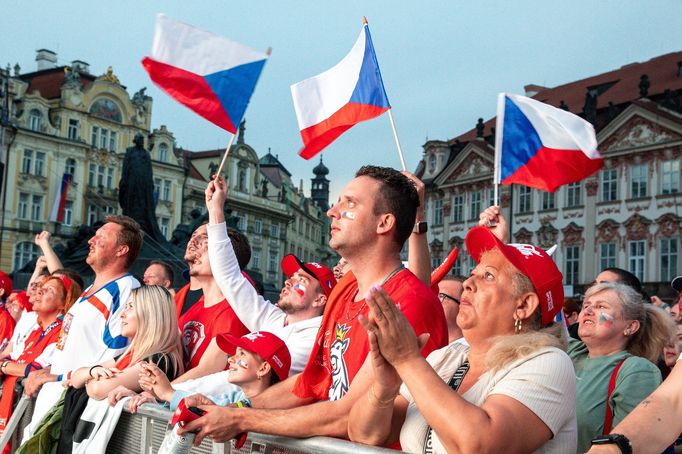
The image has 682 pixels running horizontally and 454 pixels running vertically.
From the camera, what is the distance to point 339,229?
347 cm

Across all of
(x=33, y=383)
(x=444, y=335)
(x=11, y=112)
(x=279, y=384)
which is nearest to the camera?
(x=444, y=335)

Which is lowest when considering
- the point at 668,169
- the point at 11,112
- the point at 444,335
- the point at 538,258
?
the point at 444,335

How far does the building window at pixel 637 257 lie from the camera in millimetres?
37438

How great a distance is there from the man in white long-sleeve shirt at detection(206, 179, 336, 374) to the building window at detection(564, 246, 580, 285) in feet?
121

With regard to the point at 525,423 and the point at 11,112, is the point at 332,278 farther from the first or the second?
the point at 11,112

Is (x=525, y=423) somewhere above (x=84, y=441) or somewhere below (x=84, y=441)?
above

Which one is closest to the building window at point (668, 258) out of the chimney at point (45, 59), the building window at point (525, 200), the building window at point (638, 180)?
the building window at point (638, 180)

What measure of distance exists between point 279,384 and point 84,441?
4.04ft

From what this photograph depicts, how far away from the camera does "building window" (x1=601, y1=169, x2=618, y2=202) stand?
3881 centimetres

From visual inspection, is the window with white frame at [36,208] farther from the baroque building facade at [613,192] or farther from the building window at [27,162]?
the baroque building facade at [613,192]

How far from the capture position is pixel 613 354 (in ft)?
12.6

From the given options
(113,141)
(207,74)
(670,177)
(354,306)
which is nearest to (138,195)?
(207,74)

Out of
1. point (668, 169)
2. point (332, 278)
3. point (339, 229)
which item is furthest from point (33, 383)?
point (668, 169)

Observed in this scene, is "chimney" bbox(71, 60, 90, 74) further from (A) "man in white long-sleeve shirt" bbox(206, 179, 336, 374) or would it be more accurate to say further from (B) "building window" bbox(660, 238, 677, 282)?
(A) "man in white long-sleeve shirt" bbox(206, 179, 336, 374)
